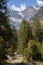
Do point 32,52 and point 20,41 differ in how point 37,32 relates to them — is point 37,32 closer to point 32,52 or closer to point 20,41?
point 20,41

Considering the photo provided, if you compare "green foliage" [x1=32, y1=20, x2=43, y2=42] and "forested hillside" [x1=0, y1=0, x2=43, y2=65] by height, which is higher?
"green foliage" [x1=32, y1=20, x2=43, y2=42]

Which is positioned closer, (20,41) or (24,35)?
(24,35)

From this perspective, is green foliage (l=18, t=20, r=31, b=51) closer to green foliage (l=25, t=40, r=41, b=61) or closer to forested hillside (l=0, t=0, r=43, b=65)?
forested hillside (l=0, t=0, r=43, b=65)

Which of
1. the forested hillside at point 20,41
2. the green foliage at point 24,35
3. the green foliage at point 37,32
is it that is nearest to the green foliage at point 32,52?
the forested hillside at point 20,41

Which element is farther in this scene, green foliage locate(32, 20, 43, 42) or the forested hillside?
green foliage locate(32, 20, 43, 42)

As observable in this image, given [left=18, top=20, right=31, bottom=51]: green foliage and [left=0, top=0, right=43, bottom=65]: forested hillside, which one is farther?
[left=18, top=20, right=31, bottom=51]: green foliage

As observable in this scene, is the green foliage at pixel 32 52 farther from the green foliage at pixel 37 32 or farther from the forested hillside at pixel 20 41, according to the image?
the green foliage at pixel 37 32

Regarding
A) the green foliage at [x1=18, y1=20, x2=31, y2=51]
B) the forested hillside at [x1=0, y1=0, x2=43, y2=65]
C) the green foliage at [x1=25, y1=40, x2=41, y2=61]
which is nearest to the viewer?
the forested hillside at [x1=0, y1=0, x2=43, y2=65]

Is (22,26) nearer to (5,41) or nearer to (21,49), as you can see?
(21,49)

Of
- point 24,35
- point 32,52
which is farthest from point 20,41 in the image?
point 32,52

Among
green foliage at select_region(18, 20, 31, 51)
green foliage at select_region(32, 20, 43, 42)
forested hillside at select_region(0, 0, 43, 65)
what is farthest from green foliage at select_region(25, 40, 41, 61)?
green foliage at select_region(32, 20, 43, 42)

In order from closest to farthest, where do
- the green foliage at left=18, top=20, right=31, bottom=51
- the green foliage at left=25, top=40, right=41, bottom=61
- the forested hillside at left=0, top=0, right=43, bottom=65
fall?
the forested hillside at left=0, top=0, right=43, bottom=65, the green foliage at left=25, top=40, right=41, bottom=61, the green foliage at left=18, top=20, right=31, bottom=51

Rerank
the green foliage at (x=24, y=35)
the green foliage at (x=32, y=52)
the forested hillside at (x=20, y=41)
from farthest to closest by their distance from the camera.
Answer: the green foliage at (x=24, y=35) < the green foliage at (x=32, y=52) < the forested hillside at (x=20, y=41)

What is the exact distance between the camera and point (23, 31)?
74125mm
